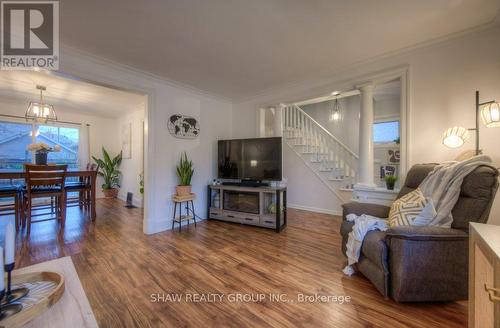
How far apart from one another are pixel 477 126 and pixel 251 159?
257 cm

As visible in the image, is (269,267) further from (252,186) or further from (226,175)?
(226,175)

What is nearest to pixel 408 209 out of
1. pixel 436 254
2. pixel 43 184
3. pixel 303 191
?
pixel 436 254

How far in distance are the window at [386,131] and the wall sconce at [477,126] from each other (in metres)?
2.84

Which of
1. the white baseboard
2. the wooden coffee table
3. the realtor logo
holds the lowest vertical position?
the white baseboard

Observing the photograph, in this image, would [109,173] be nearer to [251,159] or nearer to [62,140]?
[62,140]

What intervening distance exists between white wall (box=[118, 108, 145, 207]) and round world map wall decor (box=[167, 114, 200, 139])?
166cm

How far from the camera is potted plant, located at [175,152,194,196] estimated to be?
3001mm

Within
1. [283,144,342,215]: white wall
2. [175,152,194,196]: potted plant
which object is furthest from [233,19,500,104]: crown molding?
[175,152,194,196]: potted plant

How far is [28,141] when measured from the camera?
4391 mm

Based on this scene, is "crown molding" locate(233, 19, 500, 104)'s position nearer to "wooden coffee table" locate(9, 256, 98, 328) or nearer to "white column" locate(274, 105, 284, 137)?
"white column" locate(274, 105, 284, 137)

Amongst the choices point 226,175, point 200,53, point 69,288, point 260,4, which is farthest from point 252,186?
point 69,288

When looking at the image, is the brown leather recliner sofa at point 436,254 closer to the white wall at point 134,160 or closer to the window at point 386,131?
the window at point 386,131

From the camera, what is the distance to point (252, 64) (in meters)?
2.62

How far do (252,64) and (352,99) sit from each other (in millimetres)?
3433
